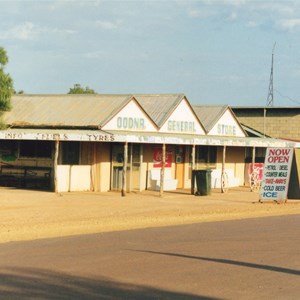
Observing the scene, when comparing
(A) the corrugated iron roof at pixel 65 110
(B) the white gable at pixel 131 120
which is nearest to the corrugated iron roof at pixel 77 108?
(A) the corrugated iron roof at pixel 65 110

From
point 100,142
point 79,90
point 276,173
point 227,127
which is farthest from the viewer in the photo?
point 79,90

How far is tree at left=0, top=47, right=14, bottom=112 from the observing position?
31100 millimetres

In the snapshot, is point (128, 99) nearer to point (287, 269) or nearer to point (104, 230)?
point (104, 230)

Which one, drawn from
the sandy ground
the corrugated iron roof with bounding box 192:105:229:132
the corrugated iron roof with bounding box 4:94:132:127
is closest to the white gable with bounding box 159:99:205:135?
the corrugated iron roof with bounding box 192:105:229:132

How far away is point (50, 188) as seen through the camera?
30.1 metres

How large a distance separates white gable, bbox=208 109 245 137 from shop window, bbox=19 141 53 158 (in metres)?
10.8

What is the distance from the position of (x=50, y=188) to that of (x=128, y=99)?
549cm

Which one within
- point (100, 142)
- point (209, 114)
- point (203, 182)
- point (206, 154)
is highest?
point (209, 114)

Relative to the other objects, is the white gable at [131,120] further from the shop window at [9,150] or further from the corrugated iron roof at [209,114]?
the corrugated iron roof at [209,114]

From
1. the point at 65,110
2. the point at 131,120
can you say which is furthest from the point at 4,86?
the point at 131,120

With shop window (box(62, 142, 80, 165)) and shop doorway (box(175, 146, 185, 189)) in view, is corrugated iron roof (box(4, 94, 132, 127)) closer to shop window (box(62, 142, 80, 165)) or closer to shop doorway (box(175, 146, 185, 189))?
shop window (box(62, 142, 80, 165))

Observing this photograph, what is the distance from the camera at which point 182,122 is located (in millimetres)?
34938

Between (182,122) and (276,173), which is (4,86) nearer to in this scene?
(182,122)

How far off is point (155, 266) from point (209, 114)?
28.4 metres
